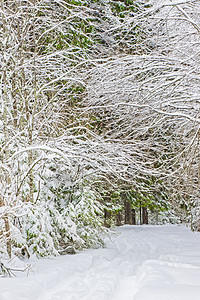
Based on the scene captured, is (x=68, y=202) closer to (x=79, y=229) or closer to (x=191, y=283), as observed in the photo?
(x=79, y=229)

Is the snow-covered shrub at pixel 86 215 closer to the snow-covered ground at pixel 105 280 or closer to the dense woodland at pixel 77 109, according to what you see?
the dense woodland at pixel 77 109

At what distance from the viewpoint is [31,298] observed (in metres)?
4.00

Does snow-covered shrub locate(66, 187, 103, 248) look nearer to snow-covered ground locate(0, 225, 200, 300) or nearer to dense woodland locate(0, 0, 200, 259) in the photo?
dense woodland locate(0, 0, 200, 259)

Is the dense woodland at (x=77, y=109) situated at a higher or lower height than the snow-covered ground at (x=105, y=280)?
higher

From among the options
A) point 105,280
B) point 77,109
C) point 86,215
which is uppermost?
point 77,109

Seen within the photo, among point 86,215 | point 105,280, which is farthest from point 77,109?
point 105,280

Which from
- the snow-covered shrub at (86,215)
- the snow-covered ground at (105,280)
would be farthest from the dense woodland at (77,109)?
the snow-covered ground at (105,280)

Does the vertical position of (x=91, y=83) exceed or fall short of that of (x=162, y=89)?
it exceeds it

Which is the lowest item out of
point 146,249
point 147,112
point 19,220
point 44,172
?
point 146,249

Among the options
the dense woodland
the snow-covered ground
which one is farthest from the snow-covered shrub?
the snow-covered ground

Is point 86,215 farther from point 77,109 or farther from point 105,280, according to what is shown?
point 105,280

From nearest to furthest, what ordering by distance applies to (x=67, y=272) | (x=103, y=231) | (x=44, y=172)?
1. (x=67, y=272)
2. (x=44, y=172)
3. (x=103, y=231)

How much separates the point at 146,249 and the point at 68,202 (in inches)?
109

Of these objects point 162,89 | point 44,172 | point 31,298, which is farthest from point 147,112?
point 31,298
